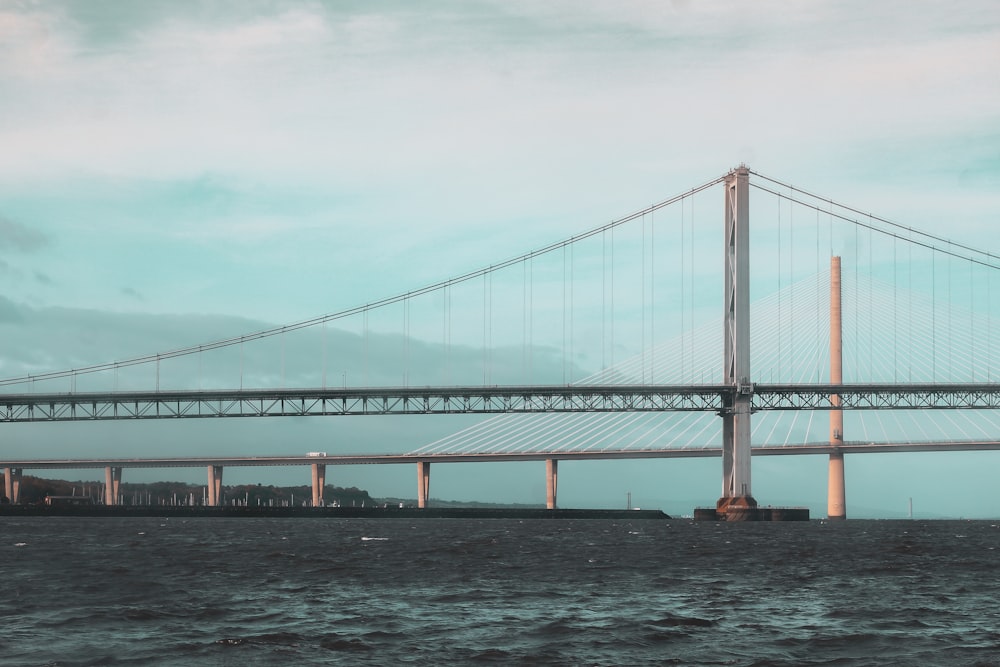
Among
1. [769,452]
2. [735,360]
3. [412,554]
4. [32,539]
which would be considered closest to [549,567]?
[412,554]

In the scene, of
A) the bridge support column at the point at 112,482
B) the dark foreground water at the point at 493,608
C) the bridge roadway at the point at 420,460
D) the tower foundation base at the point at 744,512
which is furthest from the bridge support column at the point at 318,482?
the dark foreground water at the point at 493,608

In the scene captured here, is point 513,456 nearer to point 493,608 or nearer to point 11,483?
point 11,483

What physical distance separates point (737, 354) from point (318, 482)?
64029 mm

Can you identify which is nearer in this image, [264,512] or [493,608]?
[493,608]

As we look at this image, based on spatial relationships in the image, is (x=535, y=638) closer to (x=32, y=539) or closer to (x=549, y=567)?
(x=549, y=567)

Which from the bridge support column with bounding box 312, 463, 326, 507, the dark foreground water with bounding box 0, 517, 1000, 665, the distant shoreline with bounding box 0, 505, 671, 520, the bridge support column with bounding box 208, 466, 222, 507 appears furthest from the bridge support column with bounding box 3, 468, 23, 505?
the dark foreground water with bounding box 0, 517, 1000, 665

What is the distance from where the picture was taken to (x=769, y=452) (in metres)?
126

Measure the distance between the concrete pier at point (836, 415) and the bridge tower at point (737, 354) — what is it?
20.7 meters

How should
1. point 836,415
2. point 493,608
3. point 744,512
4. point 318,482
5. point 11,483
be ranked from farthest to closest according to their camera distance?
point 11,483
point 318,482
point 836,415
point 744,512
point 493,608

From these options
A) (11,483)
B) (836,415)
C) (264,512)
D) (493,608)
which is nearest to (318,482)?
(264,512)

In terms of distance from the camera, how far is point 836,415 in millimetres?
125500

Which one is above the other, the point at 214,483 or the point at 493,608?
the point at 493,608

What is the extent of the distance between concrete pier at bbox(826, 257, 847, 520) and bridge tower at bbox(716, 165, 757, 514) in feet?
68.0

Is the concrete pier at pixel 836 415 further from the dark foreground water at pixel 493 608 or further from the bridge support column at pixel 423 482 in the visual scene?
the dark foreground water at pixel 493 608
